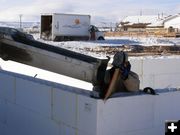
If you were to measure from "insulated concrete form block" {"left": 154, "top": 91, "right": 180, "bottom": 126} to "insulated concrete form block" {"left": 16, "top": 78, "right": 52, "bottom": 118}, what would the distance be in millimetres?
1318

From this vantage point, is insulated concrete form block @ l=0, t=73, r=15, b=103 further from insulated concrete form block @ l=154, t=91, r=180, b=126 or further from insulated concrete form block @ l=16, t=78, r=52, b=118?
insulated concrete form block @ l=154, t=91, r=180, b=126

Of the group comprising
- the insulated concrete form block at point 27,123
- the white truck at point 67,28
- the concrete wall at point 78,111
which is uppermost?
the white truck at point 67,28

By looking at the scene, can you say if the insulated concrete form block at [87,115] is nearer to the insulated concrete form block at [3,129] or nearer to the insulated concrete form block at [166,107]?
the insulated concrete form block at [166,107]

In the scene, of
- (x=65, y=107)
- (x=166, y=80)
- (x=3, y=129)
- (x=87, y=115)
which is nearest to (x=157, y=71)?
(x=166, y=80)

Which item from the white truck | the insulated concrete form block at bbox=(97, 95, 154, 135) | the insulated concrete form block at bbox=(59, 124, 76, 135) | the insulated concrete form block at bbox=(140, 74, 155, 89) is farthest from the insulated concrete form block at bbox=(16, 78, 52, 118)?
the white truck

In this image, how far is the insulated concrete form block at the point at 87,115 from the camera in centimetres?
428

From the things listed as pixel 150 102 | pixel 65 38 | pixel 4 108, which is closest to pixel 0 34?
pixel 4 108

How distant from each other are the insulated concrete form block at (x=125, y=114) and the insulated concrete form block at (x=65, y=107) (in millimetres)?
447

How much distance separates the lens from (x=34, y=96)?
5.29 metres

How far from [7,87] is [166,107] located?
2.35 metres

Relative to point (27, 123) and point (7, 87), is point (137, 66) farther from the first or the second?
point (27, 123)

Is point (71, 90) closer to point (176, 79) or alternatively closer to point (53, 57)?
point (53, 57)

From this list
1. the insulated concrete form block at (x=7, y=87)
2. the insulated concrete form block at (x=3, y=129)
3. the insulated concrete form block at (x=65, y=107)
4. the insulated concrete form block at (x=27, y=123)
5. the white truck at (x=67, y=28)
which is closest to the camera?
the insulated concrete form block at (x=65, y=107)

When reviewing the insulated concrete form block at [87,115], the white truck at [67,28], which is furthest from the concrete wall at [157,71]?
the white truck at [67,28]
